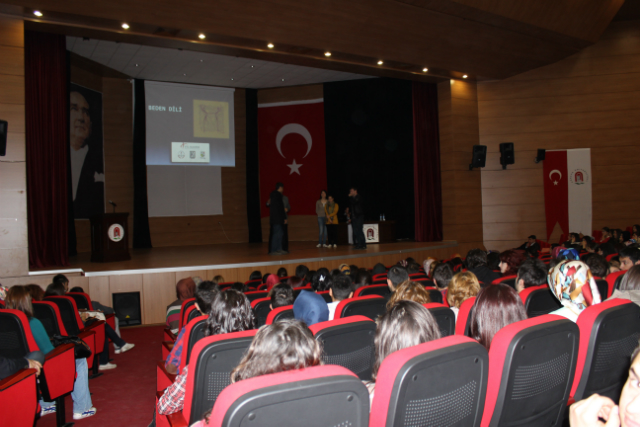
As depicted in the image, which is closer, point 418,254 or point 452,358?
point 452,358

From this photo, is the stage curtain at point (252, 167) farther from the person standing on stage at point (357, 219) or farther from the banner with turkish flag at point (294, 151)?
the person standing on stage at point (357, 219)

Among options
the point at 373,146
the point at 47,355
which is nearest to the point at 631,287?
the point at 47,355

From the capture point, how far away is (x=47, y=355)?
275cm

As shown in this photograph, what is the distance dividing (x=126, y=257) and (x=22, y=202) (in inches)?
75.2

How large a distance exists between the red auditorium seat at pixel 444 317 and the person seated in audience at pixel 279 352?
1129 millimetres

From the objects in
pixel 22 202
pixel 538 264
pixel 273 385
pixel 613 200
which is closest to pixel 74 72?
pixel 22 202

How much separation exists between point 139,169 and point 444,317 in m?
10.3

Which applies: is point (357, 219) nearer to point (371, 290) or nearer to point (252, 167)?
point (252, 167)

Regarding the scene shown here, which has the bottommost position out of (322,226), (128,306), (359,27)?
(128,306)

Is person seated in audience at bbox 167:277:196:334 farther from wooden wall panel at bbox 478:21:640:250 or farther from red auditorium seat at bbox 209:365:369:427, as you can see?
wooden wall panel at bbox 478:21:640:250

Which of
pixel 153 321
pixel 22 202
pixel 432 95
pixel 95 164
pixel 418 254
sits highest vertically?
pixel 432 95

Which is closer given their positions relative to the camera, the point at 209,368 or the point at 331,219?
the point at 209,368

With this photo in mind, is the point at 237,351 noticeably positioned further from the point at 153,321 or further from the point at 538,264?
the point at 153,321

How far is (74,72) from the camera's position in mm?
9703
